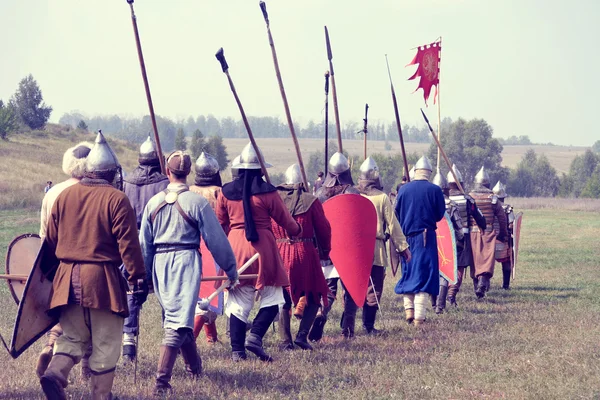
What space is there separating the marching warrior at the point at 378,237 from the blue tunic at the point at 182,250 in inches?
120

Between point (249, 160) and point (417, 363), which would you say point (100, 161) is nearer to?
point (249, 160)

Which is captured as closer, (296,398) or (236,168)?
(296,398)

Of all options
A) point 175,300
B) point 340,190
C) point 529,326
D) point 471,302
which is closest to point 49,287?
point 175,300

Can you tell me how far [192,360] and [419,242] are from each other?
12.1 feet

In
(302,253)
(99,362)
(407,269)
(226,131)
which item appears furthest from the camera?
(226,131)

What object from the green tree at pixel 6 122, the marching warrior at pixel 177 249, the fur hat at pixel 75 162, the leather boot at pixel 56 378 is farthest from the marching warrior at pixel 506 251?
the green tree at pixel 6 122

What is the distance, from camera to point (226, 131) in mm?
173000

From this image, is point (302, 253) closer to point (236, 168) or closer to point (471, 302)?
point (236, 168)

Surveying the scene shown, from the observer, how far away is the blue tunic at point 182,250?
6188 mm

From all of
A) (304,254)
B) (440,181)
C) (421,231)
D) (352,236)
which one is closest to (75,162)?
(304,254)

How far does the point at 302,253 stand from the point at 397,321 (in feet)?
8.00

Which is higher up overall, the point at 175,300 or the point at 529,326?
the point at 175,300

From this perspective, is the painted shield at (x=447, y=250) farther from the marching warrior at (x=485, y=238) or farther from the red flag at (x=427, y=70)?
the red flag at (x=427, y=70)

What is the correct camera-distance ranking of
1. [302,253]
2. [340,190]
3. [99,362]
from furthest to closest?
[340,190] → [302,253] → [99,362]
